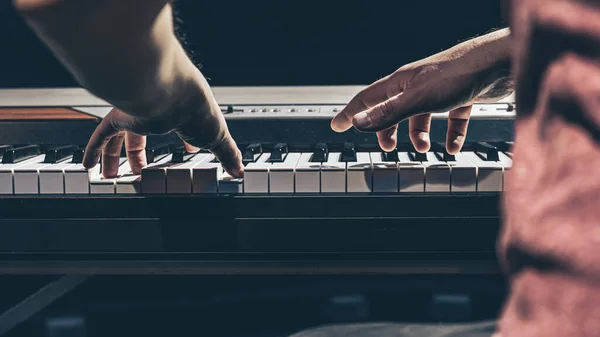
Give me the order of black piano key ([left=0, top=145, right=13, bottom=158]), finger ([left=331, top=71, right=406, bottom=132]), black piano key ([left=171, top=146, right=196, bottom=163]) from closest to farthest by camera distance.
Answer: finger ([left=331, top=71, right=406, bottom=132]), black piano key ([left=171, top=146, right=196, bottom=163]), black piano key ([left=0, top=145, right=13, bottom=158])

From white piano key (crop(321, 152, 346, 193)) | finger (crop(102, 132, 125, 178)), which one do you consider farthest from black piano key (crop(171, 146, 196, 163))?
white piano key (crop(321, 152, 346, 193))

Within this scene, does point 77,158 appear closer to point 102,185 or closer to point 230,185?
point 102,185

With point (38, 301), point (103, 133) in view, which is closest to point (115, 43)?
point (103, 133)

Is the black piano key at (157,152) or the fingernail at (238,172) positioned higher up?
the black piano key at (157,152)

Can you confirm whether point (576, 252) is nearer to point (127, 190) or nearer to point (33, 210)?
point (127, 190)

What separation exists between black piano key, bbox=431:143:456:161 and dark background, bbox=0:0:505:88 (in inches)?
12.0

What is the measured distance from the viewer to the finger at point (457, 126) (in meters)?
1.11

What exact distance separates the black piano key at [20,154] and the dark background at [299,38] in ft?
0.94

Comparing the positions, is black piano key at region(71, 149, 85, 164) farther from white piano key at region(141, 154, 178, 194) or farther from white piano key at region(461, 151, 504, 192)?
white piano key at region(461, 151, 504, 192)

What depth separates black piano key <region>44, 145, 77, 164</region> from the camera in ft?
4.23

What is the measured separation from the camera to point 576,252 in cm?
21

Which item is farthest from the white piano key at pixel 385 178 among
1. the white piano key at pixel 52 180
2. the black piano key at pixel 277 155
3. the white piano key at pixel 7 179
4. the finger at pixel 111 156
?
the white piano key at pixel 7 179

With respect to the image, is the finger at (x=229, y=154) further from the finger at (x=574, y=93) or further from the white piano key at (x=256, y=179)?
the finger at (x=574, y=93)

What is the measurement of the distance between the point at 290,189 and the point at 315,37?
579 millimetres
